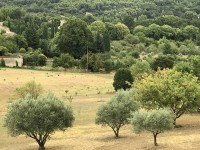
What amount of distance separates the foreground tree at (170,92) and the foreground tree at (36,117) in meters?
9.33

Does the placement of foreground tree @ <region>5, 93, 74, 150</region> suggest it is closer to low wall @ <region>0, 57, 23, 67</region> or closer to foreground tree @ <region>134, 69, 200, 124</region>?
foreground tree @ <region>134, 69, 200, 124</region>

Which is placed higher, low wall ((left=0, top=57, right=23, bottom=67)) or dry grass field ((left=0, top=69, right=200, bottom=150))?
low wall ((left=0, top=57, right=23, bottom=67))

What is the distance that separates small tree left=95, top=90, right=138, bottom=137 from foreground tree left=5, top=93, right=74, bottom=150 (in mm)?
4395

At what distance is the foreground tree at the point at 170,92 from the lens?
39672 millimetres

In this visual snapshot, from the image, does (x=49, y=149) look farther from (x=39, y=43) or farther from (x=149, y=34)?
(x=149, y=34)

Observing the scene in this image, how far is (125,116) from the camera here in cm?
3728

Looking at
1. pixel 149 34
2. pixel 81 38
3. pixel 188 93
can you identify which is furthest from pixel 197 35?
pixel 188 93

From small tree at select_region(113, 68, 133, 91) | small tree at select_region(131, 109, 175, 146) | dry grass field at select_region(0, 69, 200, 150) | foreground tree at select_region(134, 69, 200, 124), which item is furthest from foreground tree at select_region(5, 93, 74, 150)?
small tree at select_region(113, 68, 133, 91)

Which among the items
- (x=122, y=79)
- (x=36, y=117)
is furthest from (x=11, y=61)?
(x=36, y=117)

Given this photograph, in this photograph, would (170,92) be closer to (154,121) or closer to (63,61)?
(154,121)

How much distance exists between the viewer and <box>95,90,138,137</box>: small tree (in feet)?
122

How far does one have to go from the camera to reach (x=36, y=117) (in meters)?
32.9

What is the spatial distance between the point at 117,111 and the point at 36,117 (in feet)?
23.5

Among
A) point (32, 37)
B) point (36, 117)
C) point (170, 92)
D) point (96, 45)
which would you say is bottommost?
point (36, 117)
